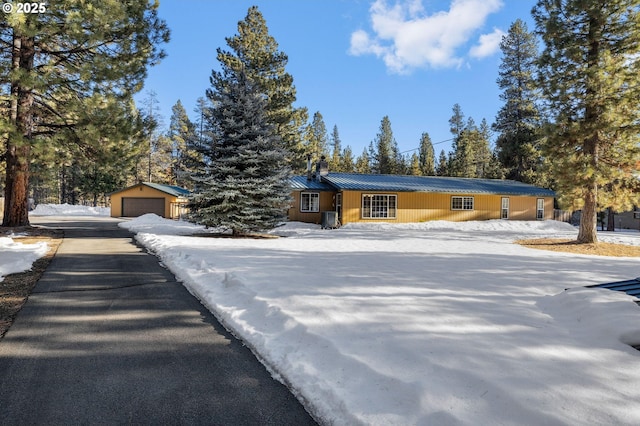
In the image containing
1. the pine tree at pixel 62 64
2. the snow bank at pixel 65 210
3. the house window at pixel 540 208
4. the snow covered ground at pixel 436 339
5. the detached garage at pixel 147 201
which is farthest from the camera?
the snow bank at pixel 65 210

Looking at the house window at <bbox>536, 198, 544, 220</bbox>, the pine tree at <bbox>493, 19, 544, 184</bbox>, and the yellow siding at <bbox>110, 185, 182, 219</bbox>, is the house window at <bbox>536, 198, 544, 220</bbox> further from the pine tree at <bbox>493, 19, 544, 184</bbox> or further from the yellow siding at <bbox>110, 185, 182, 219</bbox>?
the yellow siding at <bbox>110, 185, 182, 219</bbox>

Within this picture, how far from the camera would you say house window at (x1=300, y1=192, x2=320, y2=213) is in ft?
73.1

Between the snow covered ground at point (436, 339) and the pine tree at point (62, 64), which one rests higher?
the pine tree at point (62, 64)

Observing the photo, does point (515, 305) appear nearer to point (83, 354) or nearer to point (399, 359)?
point (399, 359)

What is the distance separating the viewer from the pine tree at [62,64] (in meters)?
11.9

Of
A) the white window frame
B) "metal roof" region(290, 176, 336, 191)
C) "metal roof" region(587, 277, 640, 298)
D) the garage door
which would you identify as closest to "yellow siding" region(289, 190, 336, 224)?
"metal roof" region(290, 176, 336, 191)

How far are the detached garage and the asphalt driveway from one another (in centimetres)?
2894

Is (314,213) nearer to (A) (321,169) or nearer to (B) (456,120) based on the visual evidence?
(A) (321,169)

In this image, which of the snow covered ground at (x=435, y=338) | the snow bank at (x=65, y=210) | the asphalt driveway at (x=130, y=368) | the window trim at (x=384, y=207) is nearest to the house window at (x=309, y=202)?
the window trim at (x=384, y=207)

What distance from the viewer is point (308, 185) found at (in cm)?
2238

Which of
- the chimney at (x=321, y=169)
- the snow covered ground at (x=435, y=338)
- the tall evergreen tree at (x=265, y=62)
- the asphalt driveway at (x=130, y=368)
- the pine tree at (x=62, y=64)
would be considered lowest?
the asphalt driveway at (x=130, y=368)

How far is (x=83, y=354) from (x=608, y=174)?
16.1 meters

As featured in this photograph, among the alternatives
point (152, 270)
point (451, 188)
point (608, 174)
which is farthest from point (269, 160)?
point (451, 188)

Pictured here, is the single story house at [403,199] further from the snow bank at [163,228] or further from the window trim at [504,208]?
the snow bank at [163,228]
